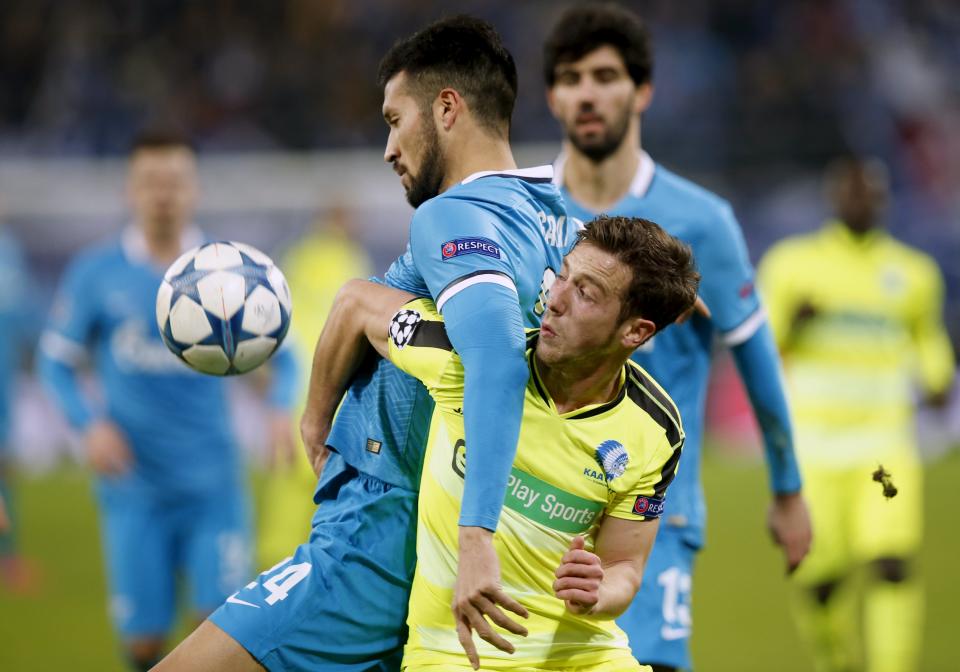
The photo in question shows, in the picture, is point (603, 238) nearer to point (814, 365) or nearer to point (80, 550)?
point (814, 365)

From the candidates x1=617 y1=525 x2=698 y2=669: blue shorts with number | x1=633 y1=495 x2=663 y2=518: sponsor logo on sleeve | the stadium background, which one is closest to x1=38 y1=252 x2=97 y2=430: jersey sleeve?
x1=617 y1=525 x2=698 y2=669: blue shorts with number

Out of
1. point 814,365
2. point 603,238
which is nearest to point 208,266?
point 603,238

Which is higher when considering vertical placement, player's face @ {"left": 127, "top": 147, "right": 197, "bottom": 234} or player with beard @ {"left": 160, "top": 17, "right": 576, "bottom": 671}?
player's face @ {"left": 127, "top": 147, "right": 197, "bottom": 234}

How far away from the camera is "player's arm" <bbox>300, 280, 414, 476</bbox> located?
333 centimetres

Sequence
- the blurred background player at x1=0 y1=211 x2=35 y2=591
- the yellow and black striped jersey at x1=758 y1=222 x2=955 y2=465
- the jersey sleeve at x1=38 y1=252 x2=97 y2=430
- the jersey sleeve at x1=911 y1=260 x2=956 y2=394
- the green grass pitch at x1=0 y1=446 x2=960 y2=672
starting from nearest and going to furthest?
the jersey sleeve at x1=38 y1=252 x2=97 y2=430
the yellow and black striped jersey at x1=758 y1=222 x2=955 y2=465
the green grass pitch at x1=0 y1=446 x2=960 y2=672
the jersey sleeve at x1=911 y1=260 x2=956 y2=394
the blurred background player at x1=0 y1=211 x2=35 y2=591

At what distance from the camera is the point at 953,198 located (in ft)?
56.1

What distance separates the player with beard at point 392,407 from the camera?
3227mm

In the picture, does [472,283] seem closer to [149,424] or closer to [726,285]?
[726,285]

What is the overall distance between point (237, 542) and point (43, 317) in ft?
34.5

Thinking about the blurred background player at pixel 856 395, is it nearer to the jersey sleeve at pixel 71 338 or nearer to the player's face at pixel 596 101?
the player's face at pixel 596 101

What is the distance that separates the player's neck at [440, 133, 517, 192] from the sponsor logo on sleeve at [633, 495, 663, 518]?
35.5 inches

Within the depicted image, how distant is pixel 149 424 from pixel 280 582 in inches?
135

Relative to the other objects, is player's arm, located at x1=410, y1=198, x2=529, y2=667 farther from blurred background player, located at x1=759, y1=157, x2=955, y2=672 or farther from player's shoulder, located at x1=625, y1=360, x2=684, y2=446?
blurred background player, located at x1=759, y1=157, x2=955, y2=672

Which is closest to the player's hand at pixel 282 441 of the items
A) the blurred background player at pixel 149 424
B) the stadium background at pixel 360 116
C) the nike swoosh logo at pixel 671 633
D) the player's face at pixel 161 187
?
the blurred background player at pixel 149 424
